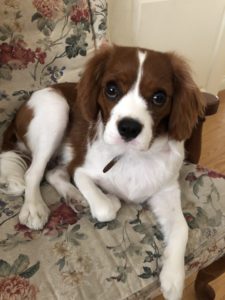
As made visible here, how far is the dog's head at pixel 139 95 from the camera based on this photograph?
999mm

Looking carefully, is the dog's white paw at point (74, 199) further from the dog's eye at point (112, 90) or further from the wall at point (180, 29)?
the wall at point (180, 29)

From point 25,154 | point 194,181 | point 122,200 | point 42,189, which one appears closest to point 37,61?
point 25,154

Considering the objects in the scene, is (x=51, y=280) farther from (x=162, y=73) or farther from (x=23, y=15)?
(x=23, y=15)

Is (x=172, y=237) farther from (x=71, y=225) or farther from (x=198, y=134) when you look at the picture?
(x=198, y=134)

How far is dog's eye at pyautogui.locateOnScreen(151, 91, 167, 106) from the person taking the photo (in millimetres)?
1028

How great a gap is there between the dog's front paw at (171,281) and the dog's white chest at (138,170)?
270 mm

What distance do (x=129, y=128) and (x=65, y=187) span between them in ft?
1.16

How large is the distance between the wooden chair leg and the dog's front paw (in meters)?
0.31

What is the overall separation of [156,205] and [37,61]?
655 millimetres

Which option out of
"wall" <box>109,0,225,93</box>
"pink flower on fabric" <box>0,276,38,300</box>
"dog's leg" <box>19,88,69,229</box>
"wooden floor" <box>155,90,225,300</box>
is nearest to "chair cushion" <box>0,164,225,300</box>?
"pink flower on fabric" <box>0,276,38,300</box>

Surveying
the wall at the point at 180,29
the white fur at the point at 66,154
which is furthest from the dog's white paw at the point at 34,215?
the wall at the point at 180,29

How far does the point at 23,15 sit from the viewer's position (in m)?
1.31

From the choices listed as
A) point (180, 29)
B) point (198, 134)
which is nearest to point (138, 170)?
point (198, 134)

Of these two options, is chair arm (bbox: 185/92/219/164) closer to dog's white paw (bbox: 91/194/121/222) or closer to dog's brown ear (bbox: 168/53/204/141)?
dog's brown ear (bbox: 168/53/204/141)
